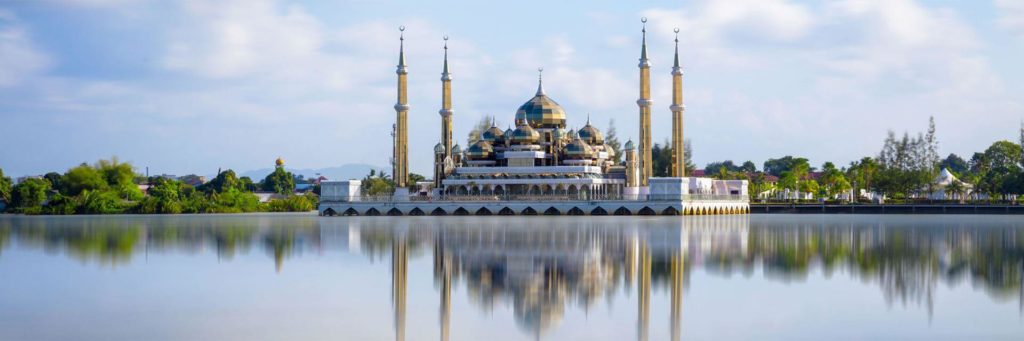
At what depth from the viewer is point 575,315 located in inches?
620

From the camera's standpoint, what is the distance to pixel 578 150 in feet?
226

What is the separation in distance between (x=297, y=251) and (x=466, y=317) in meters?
14.3

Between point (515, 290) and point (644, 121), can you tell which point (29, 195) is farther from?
point (515, 290)

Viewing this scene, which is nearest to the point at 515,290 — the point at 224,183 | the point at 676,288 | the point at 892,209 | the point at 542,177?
the point at 676,288

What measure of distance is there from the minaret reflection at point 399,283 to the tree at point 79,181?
54.6 metres

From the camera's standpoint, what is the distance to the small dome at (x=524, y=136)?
70.2 metres

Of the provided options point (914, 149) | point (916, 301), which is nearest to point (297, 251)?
point (916, 301)

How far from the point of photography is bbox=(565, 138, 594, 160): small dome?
69062 millimetres

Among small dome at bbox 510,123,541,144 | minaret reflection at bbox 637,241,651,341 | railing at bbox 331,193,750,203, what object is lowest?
minaret reflection at bbox 637,241,651,341

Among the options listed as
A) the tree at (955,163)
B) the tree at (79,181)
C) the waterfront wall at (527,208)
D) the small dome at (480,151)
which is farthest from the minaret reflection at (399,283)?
the tree at (955,163)

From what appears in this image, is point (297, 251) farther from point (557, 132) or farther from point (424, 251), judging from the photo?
point (557, 132)

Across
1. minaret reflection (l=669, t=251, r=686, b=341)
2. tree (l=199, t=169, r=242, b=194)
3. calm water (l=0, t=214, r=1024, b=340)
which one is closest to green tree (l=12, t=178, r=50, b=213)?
tree (l=199, t=169, r=242, b=194)

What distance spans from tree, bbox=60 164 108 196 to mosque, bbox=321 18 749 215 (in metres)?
22.1

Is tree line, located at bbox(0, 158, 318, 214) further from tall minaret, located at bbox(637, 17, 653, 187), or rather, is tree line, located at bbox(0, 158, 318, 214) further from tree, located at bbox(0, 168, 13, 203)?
tall minaret, located at bbox(637, 17, 653, 187)
